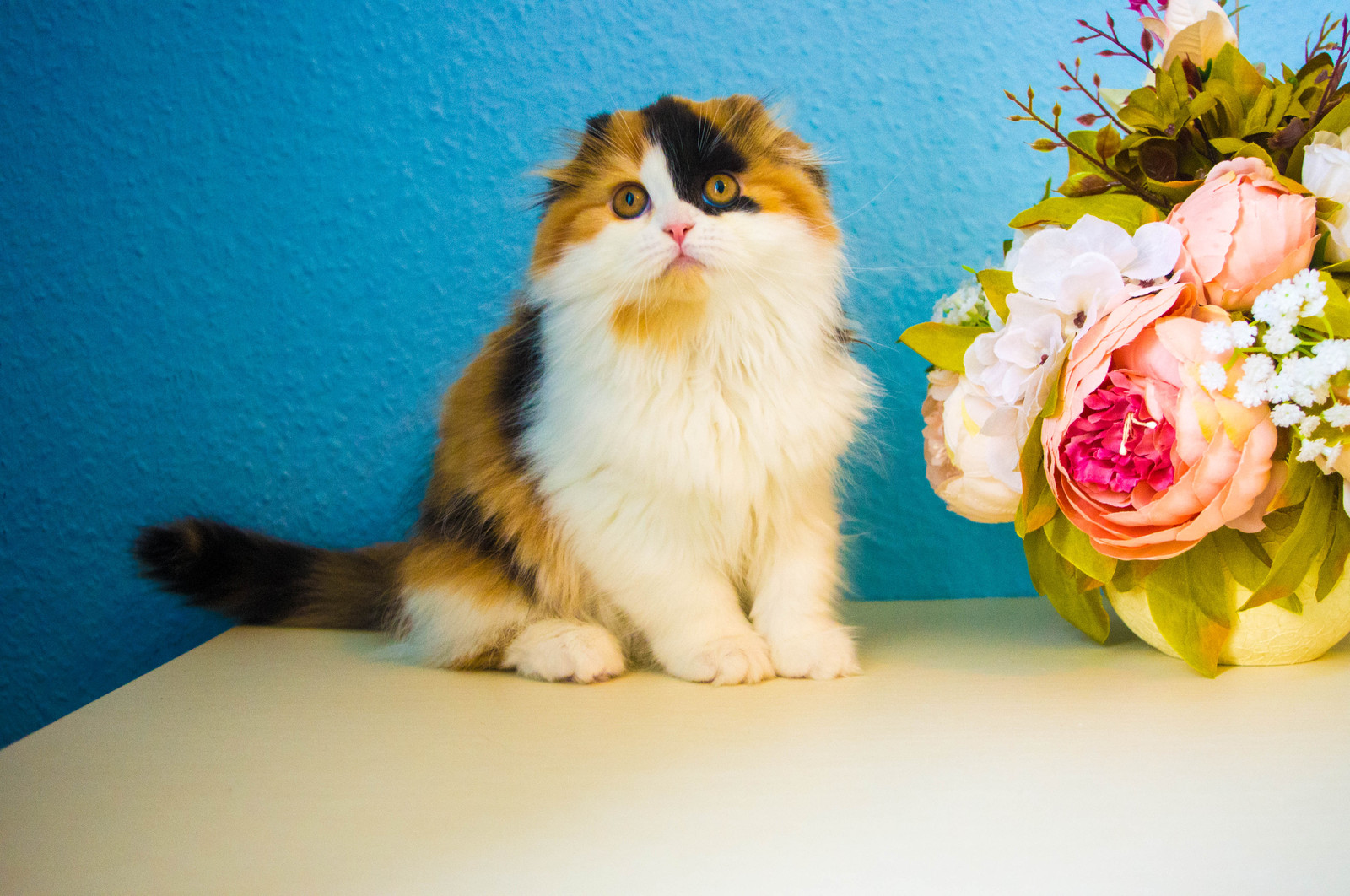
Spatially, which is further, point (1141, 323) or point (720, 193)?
point (720, 193)

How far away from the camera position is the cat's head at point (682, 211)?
0.96 meters

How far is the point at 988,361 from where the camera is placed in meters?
0.96

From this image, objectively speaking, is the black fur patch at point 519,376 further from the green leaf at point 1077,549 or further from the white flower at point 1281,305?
the white flower at point 1281,305

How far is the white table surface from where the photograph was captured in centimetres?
56

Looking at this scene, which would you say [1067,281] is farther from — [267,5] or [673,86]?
[267,5]

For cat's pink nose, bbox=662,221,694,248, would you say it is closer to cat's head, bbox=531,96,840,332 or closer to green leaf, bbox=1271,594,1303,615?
cat's head, bbox=531,96,840,332

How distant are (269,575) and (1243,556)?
1206 mm

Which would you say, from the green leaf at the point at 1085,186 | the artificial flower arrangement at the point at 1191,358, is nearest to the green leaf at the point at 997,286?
the artificial flower arrangement at the point at 1191,358

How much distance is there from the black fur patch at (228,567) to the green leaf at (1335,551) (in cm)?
122

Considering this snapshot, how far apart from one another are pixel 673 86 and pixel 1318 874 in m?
1.24

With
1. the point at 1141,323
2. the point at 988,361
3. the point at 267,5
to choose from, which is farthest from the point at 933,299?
the point at 267,5

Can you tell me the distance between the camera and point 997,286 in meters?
0.96

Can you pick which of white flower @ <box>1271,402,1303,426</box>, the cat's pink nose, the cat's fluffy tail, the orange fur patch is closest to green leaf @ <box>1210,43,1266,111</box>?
white flower @ <box>1271,402,1303,426</box>

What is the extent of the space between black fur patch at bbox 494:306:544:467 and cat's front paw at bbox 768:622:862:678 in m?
0.39
